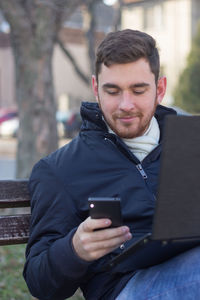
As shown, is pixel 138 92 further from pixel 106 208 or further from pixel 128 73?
pixel 106 208

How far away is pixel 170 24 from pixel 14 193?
92.0ft

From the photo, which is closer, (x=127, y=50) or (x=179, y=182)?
(x=179, y=182)

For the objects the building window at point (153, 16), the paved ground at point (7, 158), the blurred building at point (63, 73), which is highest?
the building window at point (153, 16)

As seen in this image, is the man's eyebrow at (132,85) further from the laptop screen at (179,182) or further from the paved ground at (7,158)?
the paved ground at (7,158)

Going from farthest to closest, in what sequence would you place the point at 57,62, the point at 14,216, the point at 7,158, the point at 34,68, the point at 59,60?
the point at 59,60, the point at 57,62, the point at 7,158, the point at 34,68, the point at 14,216

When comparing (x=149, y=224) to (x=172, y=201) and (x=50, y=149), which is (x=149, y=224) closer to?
(x=172, y=201)

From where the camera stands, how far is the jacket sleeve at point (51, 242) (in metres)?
2.29

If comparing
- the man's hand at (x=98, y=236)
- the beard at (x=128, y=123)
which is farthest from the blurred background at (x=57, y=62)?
the man's hand at (x=98, y=236)

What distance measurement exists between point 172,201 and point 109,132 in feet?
2.81

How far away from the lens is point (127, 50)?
2.52m

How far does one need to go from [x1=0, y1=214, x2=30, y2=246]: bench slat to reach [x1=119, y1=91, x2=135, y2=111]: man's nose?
792mm

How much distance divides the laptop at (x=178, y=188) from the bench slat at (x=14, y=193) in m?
1.11

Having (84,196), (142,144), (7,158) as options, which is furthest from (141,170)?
(7,158)

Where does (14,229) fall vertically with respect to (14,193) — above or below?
below
